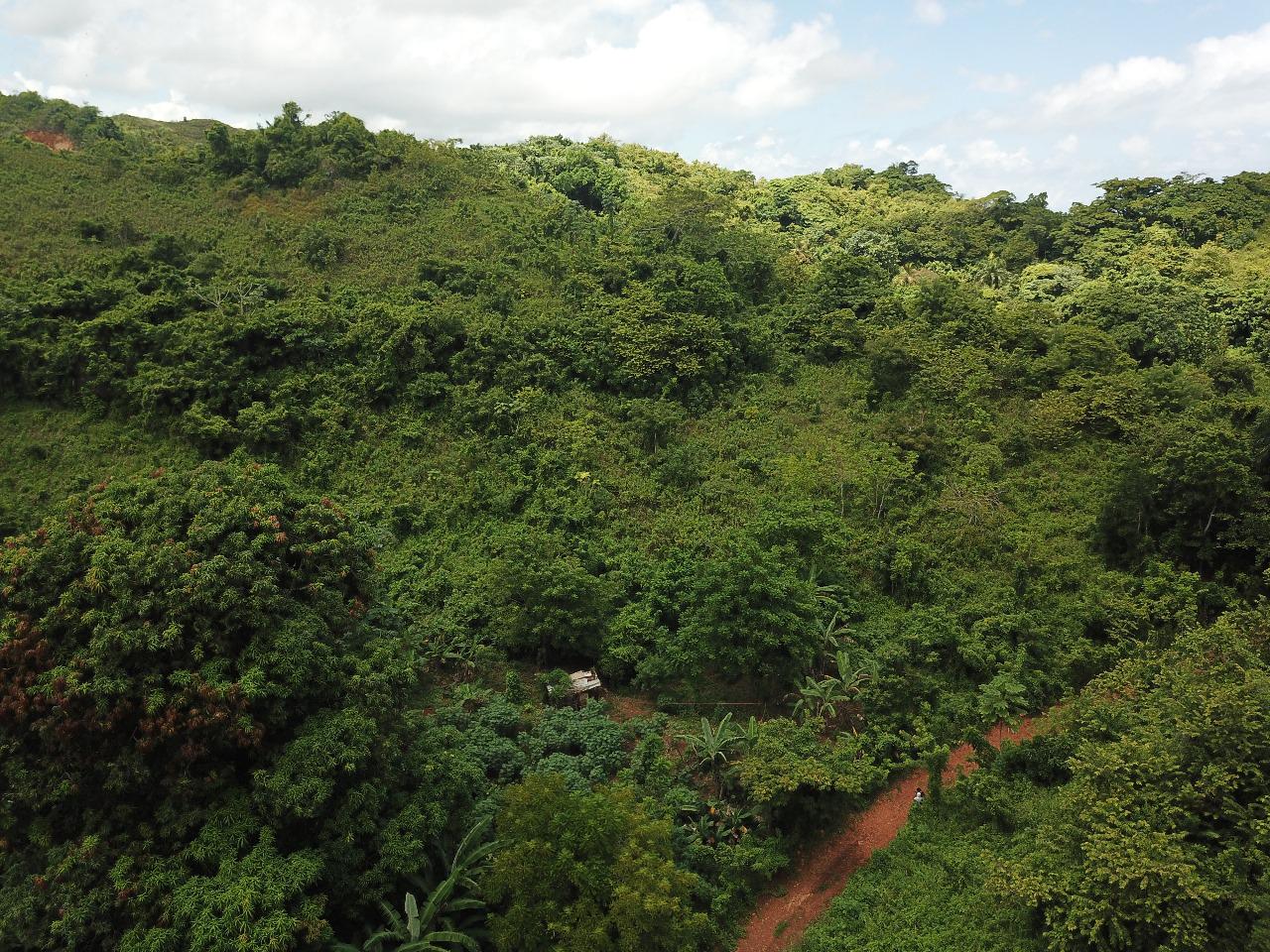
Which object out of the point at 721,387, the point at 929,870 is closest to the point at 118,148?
the point at 721,387

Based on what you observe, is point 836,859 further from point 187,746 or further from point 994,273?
point 994,273

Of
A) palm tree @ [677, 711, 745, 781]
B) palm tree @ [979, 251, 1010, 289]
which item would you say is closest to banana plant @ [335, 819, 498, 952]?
palm tree @ [677, 711, 745, 781]

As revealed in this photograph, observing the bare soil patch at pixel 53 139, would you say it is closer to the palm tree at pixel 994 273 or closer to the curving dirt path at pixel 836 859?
the palm tree at pixel 994 273

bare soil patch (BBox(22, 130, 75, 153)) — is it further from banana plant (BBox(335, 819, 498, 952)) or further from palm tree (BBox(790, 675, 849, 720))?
palm tree (BBox(790, 675, 849, 720))

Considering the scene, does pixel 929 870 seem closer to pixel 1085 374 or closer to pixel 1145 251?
pixel 1085 374

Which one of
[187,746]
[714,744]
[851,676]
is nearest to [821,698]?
[851,676]
